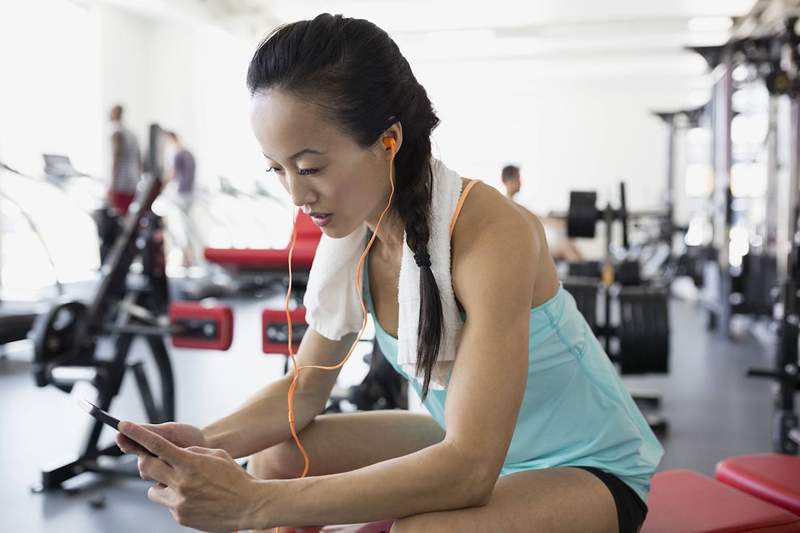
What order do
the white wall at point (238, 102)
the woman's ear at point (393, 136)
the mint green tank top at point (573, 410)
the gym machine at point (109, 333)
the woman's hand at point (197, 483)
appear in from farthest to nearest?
the white wall at point (238, 102) < the gym machine at point (109, 333) < the mint green tank top at point (573, 410) < the woman's ear at point (393, 136) < the woman's hand at point (197, 483)

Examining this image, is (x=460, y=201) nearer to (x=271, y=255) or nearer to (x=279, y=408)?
(x=279, y=408)

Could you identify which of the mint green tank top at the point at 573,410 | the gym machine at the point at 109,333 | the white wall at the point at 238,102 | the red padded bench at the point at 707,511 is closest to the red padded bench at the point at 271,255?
the gym machine at the point at 109,333

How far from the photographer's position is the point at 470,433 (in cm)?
90

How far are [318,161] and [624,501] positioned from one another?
639mm

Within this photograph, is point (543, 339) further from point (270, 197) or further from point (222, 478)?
point (270, 197)

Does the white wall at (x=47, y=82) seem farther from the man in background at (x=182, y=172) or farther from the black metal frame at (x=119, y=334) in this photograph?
the black metal frame at (x=119, y=334)

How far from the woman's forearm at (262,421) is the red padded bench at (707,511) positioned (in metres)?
0.58

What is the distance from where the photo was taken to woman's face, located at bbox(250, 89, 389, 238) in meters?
0.90

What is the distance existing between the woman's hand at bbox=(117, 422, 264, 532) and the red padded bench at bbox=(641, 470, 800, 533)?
2.14ft

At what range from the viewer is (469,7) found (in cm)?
774

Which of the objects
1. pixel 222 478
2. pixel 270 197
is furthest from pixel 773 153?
pixel 222 478

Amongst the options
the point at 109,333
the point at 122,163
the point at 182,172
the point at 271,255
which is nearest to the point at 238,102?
the point at 182,172

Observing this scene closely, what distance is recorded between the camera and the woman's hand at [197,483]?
0.86 m

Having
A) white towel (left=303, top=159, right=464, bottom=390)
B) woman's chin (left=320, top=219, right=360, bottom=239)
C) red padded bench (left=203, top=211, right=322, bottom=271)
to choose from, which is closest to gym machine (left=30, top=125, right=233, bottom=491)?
red padded bench (left=203, top=211, right=322, bottom=271)
